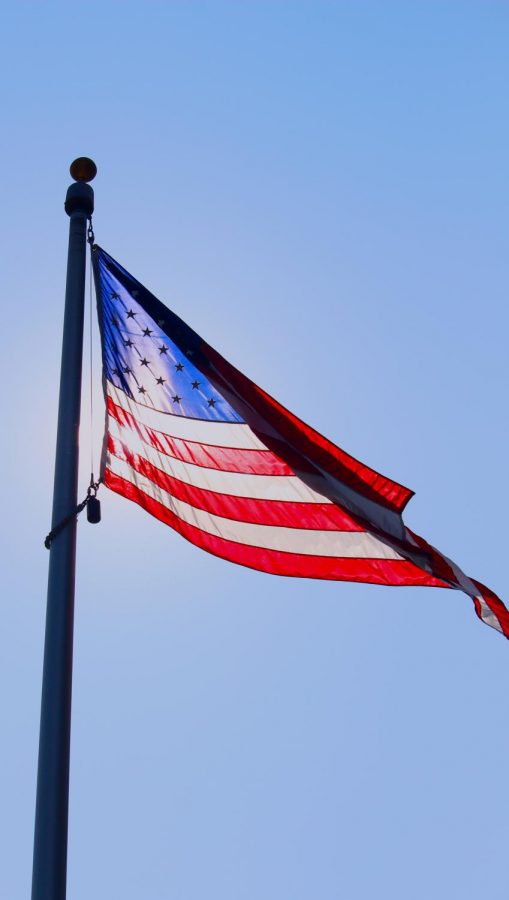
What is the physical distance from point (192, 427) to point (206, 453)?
0.26 meters

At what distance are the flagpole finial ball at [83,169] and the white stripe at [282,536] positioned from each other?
263 cm

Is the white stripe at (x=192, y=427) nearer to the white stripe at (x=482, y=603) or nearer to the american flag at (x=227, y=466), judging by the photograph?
the american flag at (x=227, y=466)

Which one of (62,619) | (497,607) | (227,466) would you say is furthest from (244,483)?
(62,619)

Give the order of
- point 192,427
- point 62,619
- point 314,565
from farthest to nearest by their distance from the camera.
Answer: point 192,427 → point 314,565 → point 62,619

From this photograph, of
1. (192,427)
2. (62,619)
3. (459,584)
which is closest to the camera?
(62,619)

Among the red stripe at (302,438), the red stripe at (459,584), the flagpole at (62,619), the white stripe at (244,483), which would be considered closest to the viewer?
the flagpole at (62,619)

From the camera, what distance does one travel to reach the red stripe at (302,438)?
920 cm

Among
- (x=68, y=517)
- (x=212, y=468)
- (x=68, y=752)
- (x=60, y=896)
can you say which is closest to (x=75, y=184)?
(x=212, y=468)

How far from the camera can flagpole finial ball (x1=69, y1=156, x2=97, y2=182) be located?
9438 mm

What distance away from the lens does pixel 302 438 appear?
30.6 ft

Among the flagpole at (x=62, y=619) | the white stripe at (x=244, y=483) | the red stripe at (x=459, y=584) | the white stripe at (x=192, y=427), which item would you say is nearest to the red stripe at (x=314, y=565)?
the red stripe at (x=459, y=584)

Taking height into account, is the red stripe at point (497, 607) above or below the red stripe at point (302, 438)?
below

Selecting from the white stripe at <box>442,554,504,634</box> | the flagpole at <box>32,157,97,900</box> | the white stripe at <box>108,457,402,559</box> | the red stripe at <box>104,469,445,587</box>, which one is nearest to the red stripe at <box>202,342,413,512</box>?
the white stripe at <box>108,457,402,559</box>

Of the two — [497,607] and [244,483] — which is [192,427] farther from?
[497,607]
